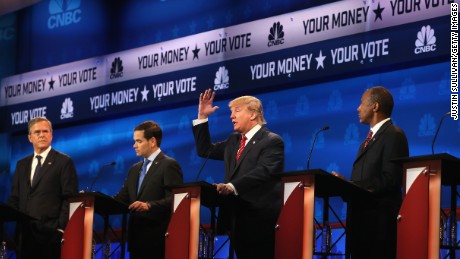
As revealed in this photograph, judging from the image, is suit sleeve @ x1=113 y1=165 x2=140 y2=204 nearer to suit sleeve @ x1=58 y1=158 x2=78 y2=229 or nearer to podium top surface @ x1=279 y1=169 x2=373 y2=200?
suit sleeve @ x1=58 y1=158 x2=78 y2=229

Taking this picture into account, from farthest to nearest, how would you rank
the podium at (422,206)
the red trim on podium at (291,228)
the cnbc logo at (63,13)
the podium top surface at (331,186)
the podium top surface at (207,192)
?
the cnbc logo at (63,13), the podium top surface at (207,192), the red trim on podium at (291,228), the podium top surface at (331,186), the podium at (422,206)

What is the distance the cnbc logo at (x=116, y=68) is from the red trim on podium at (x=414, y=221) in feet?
17.7

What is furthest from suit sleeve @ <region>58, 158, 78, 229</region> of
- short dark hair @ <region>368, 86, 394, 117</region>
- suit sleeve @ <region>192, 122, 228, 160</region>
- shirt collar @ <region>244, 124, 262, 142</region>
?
short dark hair @ <region>368, 86, 394, 117</region>

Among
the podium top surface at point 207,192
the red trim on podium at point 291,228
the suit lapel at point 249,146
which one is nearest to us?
the red trim on podium at point 291,228

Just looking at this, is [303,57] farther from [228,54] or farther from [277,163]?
[277,163]

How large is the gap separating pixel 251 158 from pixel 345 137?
1852mm

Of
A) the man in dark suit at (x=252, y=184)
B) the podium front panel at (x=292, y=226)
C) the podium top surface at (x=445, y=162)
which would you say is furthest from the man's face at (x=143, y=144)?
the podium top surface at (x=445, y=162)

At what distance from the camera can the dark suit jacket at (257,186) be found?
6082 millimetres

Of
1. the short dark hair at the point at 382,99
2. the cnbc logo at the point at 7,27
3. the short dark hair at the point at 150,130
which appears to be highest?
the cnbc logo at the point at 7,27

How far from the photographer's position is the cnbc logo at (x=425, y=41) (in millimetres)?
7051

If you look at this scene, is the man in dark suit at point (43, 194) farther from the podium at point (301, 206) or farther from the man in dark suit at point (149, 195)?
the podium at point (301, 206)

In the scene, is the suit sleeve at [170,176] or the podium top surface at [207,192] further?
the suit sleeve at [170,176]

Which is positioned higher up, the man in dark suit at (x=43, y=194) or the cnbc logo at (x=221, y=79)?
the cnbc logo at (x=221, y=79)

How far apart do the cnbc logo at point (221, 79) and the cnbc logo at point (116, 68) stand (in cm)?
156
